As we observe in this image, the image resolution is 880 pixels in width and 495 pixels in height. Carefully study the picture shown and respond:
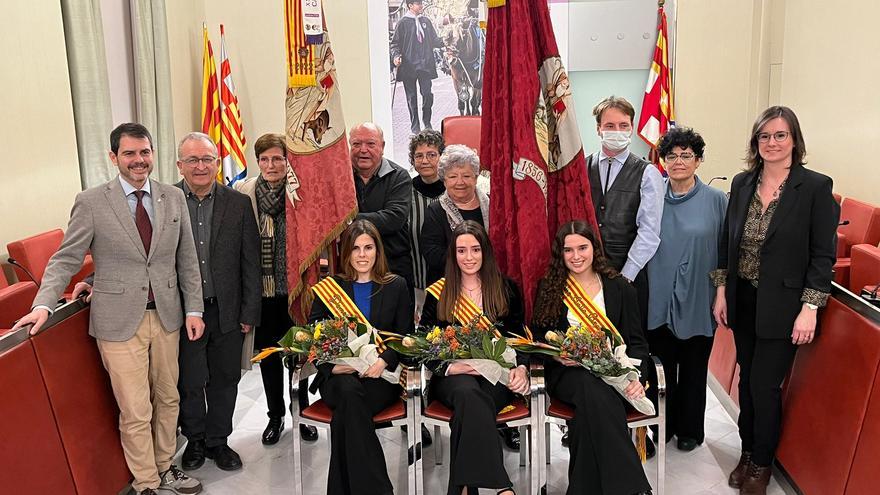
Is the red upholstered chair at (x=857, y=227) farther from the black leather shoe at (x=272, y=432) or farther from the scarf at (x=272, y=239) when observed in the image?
the black leather shoe at (x=272, y=432)

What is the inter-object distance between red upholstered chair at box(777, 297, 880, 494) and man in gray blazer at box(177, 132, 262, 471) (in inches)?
100

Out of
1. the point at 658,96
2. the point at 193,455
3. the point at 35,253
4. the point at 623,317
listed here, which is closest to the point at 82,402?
the point at 193,455

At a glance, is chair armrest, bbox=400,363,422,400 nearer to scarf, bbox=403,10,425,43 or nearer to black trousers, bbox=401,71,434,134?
black trousers, bbox=401,71,434,134

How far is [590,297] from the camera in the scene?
327cm

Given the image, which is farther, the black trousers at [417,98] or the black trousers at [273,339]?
the black trousers at [417,98]

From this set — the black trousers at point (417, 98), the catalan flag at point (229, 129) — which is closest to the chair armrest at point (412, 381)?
the catalan flag at point (229, 129)

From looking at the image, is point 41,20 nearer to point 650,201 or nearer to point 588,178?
point 588,178

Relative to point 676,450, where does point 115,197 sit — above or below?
above

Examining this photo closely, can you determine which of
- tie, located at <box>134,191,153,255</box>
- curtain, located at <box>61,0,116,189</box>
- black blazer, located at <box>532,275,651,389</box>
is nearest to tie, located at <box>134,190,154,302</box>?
tie, located at <box>134,191,153,255</box>

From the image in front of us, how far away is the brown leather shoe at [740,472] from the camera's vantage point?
11.1 ft

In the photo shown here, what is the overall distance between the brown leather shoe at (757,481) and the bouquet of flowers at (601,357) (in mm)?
663

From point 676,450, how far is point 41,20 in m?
4.43

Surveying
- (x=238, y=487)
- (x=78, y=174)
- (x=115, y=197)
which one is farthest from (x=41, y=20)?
(x=238, y=487)

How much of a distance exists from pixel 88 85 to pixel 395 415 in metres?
3.32
